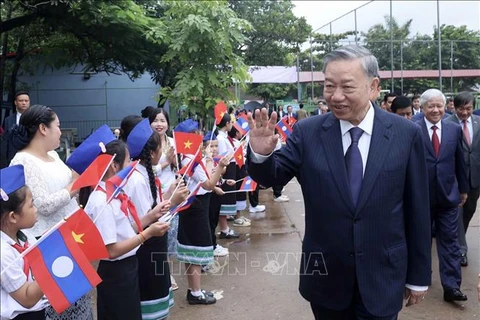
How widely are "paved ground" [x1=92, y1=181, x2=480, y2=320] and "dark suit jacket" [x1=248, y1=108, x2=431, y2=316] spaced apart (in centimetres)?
176

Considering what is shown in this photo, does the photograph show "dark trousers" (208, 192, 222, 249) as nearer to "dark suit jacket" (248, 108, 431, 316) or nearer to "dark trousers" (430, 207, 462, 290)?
"dark trousers" (430, 207, 462, 290)

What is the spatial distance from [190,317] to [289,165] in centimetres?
218

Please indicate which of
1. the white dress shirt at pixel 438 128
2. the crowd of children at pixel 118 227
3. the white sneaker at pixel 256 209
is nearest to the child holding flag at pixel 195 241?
the crowd of children at pixel 118 227

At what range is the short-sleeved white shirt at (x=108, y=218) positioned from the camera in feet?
8.50

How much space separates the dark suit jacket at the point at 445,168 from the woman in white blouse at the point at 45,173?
296 centimetres

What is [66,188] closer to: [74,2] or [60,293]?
[60,293]

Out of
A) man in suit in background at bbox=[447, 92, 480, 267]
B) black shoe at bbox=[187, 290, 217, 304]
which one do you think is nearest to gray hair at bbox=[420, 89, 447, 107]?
man in suit in background at bbox=[447, 92, 480, 267]

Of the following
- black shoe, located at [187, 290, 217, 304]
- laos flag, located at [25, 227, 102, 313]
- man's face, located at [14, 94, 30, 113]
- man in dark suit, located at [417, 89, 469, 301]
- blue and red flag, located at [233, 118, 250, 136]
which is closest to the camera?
laos flag, located at [25, 227, 102, 313]

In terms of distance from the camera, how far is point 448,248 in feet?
13.8

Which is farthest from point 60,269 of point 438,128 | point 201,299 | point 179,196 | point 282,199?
point 282,199

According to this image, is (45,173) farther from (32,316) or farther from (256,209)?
(256,209)

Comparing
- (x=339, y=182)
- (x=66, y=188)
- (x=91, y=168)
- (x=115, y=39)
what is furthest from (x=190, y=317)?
(x=115, y=39)

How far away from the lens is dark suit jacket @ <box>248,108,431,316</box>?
7.49ft

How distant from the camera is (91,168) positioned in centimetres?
255
